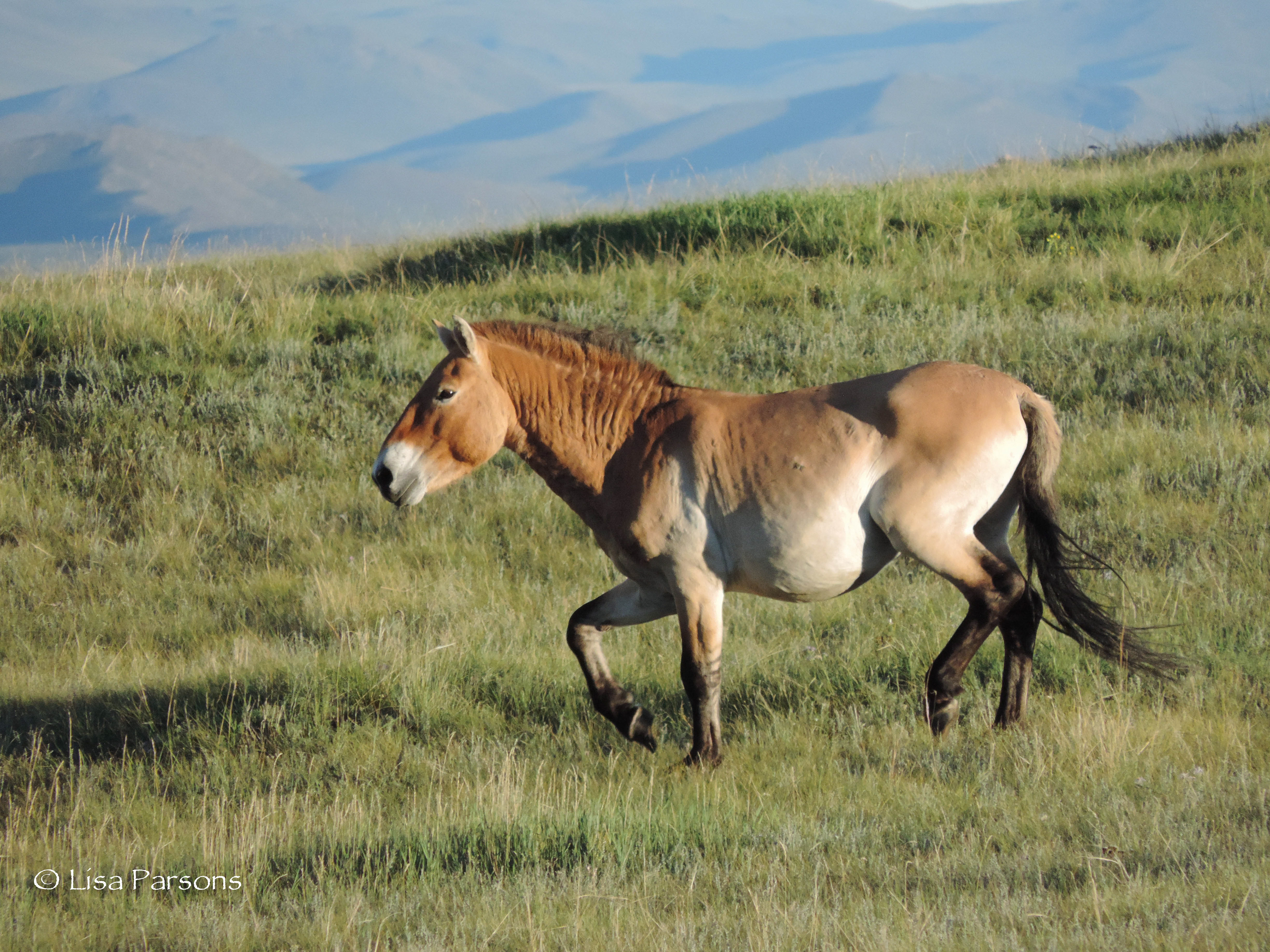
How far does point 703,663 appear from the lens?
4.68 m

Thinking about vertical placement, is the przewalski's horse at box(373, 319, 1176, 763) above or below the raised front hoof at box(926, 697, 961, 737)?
above

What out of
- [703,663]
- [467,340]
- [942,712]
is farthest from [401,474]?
[942,712]

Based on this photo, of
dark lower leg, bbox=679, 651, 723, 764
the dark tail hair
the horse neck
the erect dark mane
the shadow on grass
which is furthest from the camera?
the erect dark mane

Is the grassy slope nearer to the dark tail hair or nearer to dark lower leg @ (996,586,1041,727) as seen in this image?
dark lower leg @ (996,586,1041,727)

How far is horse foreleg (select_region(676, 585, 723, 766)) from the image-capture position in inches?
183

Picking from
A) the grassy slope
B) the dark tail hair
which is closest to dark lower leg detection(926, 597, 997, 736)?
the grassy slope

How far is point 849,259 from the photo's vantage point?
502 inches

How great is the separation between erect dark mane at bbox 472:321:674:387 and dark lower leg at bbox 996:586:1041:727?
1.93m

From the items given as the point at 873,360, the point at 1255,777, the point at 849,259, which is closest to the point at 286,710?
the point at 1255,777

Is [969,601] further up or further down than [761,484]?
further down

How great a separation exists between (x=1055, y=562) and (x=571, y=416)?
2.34m

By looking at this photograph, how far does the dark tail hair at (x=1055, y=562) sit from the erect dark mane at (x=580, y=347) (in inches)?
66.1

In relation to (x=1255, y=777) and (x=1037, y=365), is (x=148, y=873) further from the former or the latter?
(x=1037, y=365)

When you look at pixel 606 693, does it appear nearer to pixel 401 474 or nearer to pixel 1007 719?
pixel 401 474
